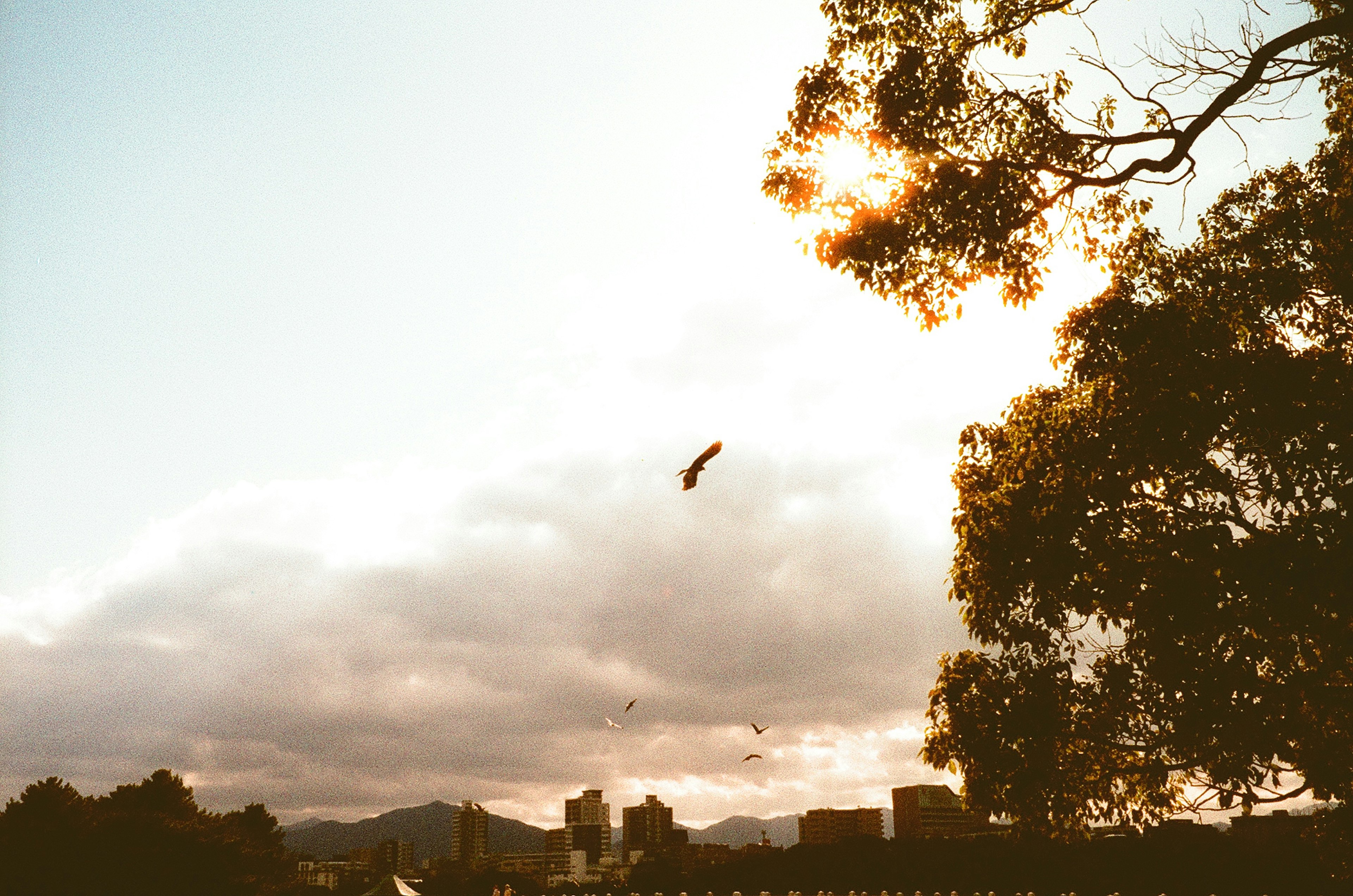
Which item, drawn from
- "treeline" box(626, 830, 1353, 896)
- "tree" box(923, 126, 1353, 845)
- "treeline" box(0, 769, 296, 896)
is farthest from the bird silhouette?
"treeline" box(0, 769, 296, 896)

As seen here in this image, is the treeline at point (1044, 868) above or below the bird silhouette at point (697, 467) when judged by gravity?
below

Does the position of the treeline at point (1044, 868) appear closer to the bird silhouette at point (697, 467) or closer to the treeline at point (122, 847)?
the bird silhouette at point (697, 467)

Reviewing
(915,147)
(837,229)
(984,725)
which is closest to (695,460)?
(837,229)

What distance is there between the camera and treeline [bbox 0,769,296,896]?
55.8 meters

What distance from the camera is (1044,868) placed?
2571 inches

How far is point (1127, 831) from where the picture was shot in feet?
44.1

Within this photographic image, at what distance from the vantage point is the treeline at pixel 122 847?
55750 millimetres

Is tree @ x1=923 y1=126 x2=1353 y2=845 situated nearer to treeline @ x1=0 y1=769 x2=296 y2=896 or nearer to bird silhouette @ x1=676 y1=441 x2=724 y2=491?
bird silhouette @ x1=676 y1=441 x2=724 y2=491

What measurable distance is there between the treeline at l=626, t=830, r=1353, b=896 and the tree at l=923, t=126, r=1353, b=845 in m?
23.9

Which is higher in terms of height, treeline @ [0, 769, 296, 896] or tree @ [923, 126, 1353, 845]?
tree @ [923, 126, 1353, 845]

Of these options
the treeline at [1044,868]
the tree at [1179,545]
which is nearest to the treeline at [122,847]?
the treeline at [1044,868]

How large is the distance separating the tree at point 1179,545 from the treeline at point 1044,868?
78.6 ft

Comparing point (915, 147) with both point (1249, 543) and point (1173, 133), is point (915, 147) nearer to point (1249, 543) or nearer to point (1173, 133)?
point (1173, 133)

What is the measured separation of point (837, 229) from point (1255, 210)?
25.3ft
